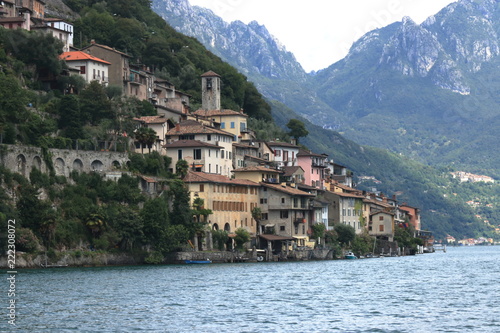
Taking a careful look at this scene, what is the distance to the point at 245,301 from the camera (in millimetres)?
70062

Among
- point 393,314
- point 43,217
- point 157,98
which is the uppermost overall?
point 157,98

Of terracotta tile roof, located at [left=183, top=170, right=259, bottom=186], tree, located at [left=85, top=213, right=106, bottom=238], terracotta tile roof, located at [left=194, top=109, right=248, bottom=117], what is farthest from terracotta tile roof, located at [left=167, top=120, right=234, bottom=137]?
tree, located at [left=85, top=213, right=106, bottom=238]

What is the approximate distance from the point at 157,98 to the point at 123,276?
6784 centimetres

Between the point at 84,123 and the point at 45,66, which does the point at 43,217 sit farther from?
the point at 45,66

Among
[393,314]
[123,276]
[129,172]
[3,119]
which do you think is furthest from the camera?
[129,172]

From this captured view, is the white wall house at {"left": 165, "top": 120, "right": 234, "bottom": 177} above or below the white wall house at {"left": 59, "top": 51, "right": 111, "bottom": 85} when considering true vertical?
below

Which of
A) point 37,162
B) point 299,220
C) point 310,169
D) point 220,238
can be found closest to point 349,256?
point 299,220

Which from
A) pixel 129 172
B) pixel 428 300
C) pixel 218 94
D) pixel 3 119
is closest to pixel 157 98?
pixel 218 94

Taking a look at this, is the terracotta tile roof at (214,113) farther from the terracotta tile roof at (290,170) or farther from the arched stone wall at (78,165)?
the arched stone wall at (78,165)

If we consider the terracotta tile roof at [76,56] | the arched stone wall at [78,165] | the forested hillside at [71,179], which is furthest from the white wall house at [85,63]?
the arched stone wall at [78,165]

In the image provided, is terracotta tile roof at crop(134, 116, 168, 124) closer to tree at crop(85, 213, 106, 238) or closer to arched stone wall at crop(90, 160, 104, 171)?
arched stone wall at crop(90, 160, 104, 171)

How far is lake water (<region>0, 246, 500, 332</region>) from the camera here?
57125 millimetres

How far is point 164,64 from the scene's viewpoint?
584 feet

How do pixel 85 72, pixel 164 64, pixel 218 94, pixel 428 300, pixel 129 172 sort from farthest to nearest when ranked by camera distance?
pixel 164 64 < pixel 218 94 < pixel 85 72 < pixel 129 172 < pixel 428 300
